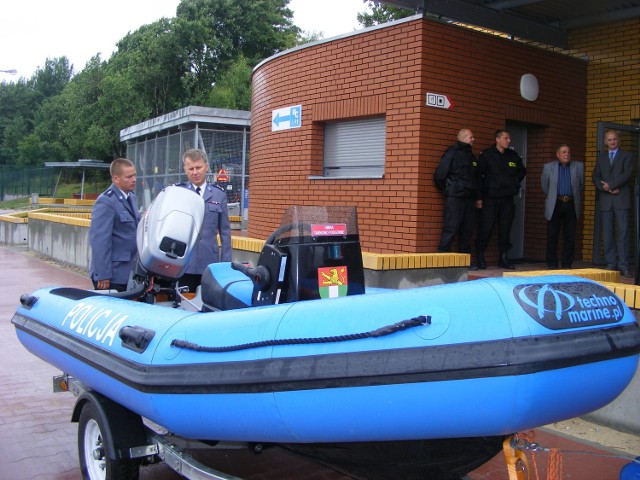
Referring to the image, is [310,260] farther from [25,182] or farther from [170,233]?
[25,182]

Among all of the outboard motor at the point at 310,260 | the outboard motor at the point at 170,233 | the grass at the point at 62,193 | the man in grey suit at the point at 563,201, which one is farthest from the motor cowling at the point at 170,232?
the grass at the point at 62,193

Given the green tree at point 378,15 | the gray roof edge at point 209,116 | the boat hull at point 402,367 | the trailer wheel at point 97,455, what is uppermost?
the green tree at point 378,15

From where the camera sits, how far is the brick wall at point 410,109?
830 cm

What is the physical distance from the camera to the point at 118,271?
535cm

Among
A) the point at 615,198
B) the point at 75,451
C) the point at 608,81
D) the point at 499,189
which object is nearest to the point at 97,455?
the point at 75,451

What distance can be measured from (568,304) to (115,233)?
3.83 metres

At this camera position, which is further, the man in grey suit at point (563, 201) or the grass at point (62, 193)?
the grass at point (62, 193)

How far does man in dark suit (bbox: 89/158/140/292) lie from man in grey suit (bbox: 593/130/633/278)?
5587 millimetres

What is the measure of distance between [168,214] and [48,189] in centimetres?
4130

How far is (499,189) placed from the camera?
8.37 metres

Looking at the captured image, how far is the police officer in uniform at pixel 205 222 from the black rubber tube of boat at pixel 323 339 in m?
2.32

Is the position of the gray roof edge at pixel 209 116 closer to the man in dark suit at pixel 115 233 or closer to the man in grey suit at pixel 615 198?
the man in grey suit at pixel 615 198

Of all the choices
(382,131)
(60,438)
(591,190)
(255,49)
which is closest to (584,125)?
(591,190)

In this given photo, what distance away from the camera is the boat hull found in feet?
7.87
